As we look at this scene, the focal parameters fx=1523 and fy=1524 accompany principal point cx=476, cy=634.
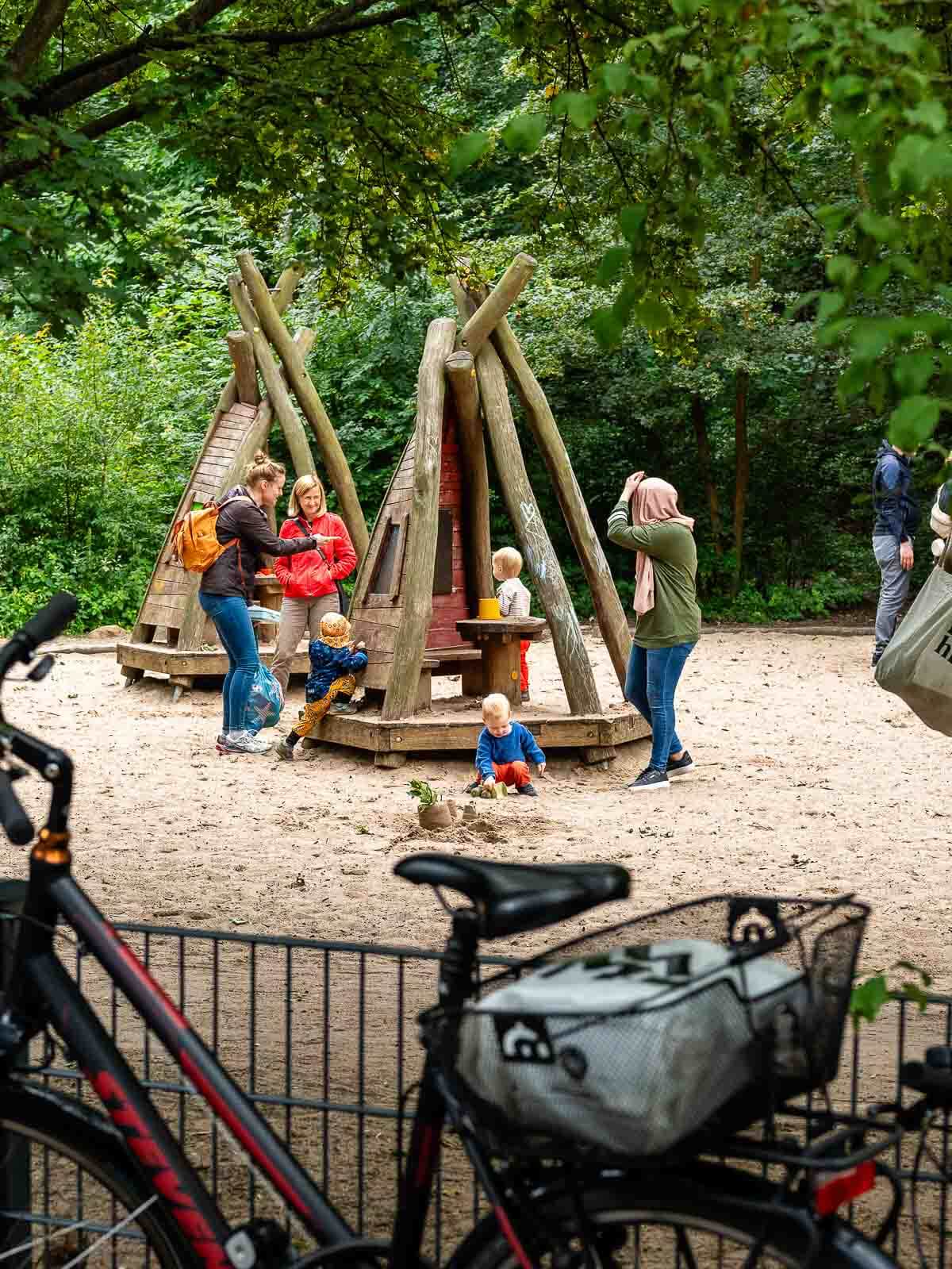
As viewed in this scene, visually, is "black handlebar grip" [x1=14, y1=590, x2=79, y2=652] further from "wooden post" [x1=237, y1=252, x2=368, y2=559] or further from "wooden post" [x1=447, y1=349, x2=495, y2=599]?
"wooden post" [x1=237, y1=252, x2=368, y2=559]

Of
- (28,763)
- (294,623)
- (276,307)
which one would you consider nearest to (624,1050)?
(28,763)

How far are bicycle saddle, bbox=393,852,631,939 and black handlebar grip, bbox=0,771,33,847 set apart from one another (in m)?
0.53

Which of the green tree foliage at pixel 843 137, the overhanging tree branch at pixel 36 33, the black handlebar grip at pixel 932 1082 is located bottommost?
the black handlebar grip at pixel 932 1082

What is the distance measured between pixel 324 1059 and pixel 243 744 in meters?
6.20

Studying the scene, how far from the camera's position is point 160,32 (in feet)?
16.8

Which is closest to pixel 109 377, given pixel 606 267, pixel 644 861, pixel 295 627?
pixel 295 627

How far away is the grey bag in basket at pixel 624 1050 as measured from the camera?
1.73 m

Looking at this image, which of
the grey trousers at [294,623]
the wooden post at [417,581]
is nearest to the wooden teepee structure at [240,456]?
the grey trousers at [294,623]

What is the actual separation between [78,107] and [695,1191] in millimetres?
5941

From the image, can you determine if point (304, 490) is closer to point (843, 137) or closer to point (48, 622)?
point (48, 622)

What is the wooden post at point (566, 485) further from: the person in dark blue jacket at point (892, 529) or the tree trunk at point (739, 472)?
Result: the tree trunk at point (739, 472)

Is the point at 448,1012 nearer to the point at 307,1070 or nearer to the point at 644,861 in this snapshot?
the point at 307,1070

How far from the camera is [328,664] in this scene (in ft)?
30.7

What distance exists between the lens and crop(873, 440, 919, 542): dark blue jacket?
12.4 meters
